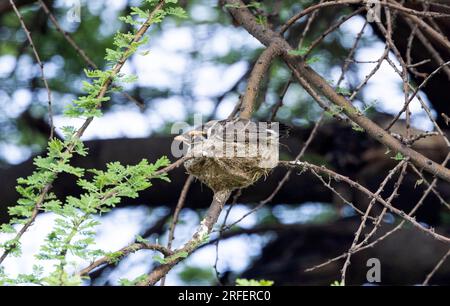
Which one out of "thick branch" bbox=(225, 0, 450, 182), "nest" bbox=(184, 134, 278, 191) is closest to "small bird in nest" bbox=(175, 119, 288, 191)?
"nest" bbox=(184, 134, 278, 191)

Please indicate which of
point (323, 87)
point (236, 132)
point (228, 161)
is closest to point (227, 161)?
point (228, 161)

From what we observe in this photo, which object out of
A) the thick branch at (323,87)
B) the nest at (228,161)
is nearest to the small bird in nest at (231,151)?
the nest at (228,161)

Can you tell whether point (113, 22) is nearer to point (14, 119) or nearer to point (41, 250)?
point (14, 119)

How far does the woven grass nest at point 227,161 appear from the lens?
3738mm

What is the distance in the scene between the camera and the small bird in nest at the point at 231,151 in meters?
3.73

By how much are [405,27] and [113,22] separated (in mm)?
2474

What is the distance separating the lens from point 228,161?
149 inches

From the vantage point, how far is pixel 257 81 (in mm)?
3910

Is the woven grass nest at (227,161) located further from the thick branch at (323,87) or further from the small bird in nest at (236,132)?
the thick branch at (323,87)

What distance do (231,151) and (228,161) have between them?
5 centimetres

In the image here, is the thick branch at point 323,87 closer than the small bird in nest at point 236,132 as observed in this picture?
No

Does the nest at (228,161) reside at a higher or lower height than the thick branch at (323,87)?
lower
